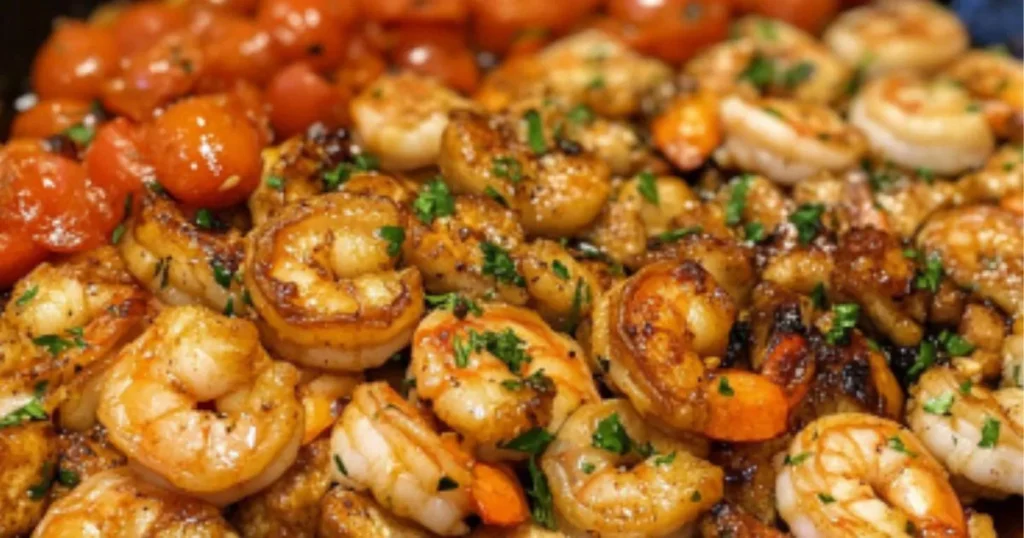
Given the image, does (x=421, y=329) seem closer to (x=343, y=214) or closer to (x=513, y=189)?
(x=343, y=214)

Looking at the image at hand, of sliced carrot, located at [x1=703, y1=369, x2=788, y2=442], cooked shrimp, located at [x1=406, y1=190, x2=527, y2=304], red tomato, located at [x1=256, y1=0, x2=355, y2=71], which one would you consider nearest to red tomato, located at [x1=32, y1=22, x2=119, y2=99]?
red tomato, located at [x1=256, y1=0, x2=355, y2=71]

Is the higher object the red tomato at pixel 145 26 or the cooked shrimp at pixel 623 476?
the red tomato at pixel 145 26

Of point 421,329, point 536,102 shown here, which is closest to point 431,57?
point 536,102

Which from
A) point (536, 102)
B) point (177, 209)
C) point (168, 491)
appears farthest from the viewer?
point (536, 102)

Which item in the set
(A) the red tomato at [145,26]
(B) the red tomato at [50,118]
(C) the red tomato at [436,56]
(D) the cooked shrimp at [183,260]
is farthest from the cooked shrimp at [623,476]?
(A) the red tomato at [145,26]

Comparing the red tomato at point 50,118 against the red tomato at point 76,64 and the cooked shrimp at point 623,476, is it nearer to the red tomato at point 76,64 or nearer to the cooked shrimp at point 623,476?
the red tomato at point 76,64

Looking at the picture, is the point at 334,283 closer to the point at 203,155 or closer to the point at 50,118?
the point at 203,155

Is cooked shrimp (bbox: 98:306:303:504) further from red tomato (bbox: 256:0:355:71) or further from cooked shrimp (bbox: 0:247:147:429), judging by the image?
red tomato (bbox: 256:0:355:71)
